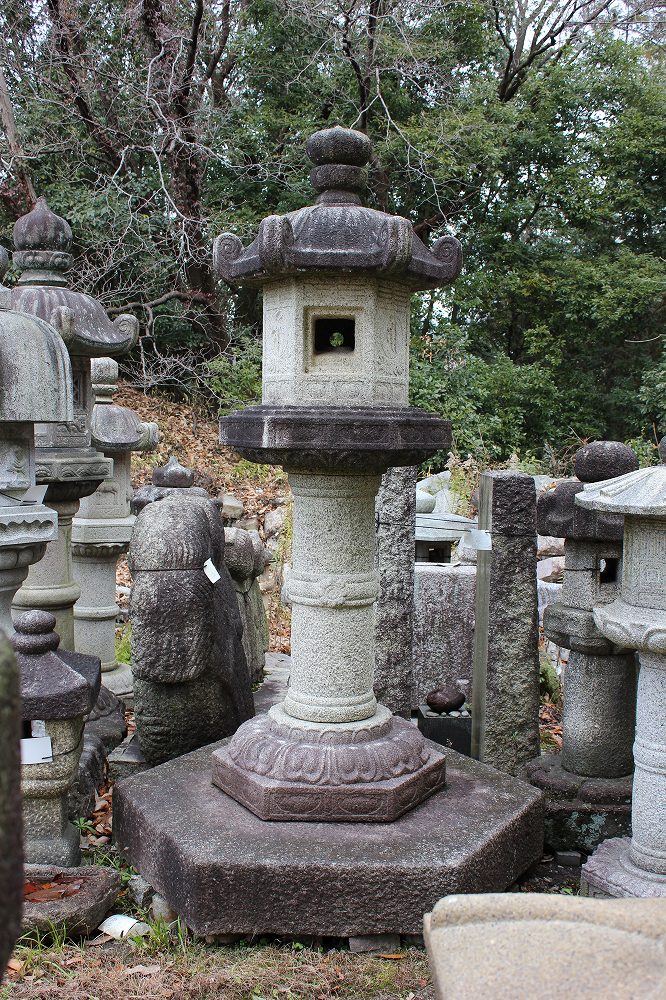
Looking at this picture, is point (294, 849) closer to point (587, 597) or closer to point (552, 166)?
point (587, 597)

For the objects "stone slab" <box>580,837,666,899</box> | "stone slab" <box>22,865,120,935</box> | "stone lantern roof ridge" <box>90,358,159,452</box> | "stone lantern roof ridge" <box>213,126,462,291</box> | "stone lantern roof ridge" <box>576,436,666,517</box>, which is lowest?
"stone slab" <box>22,865,120,935</box>

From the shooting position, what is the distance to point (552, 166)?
1450 centimetres

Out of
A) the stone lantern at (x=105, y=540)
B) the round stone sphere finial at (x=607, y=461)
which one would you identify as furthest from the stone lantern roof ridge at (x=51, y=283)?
the round stone sphere finial at (x=607, y=461)

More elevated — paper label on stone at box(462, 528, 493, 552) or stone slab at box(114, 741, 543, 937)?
paper label on stone at box(462, 528, 493, 552)

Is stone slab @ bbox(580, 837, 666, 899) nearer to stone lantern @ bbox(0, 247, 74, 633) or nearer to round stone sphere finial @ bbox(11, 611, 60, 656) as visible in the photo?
round stone sphere finial @ bbox(11, 611, 60, 656)

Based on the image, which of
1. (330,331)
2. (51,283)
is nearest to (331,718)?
(330,331)

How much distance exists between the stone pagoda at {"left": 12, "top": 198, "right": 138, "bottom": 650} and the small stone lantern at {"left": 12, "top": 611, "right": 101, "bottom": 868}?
58.3 inches

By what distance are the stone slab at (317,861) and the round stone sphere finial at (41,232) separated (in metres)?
3.29

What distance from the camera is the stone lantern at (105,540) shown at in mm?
6387

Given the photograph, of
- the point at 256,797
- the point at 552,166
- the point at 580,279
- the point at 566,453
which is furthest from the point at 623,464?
the point at 552,166

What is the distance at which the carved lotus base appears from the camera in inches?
138

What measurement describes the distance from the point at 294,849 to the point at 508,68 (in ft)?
46.7

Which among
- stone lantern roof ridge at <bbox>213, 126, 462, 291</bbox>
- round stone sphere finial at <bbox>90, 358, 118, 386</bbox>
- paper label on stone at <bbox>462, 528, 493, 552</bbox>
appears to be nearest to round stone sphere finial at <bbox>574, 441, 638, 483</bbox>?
paper label on stone at <bbox>462, 528, 493, 552</bbox>

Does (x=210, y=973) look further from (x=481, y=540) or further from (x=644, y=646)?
(x=481, y=540)
